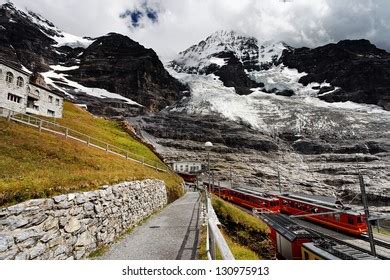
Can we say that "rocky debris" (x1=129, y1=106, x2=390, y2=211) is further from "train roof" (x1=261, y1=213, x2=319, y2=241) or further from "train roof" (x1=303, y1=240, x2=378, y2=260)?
"train roof" (x1=303, y1=240, x2=378, y2=260)

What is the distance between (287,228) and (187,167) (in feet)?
254

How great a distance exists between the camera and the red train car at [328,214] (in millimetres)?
29375

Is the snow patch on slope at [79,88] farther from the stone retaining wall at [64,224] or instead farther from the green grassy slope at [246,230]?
the stone retaining wall at [64,224]

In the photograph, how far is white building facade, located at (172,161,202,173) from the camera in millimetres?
98562

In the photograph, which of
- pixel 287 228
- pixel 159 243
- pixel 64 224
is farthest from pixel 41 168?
pixel 287 228

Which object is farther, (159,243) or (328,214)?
(328,214)

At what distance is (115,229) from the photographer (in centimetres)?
1488

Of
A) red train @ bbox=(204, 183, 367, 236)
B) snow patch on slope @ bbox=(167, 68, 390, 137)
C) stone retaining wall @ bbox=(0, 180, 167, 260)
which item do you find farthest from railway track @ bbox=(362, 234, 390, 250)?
snow patch on slope @ bbox=(167, 68, 390, 137)

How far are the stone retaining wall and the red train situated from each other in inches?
652

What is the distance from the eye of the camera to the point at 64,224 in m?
10.4

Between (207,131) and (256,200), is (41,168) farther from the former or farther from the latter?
(207,131)
